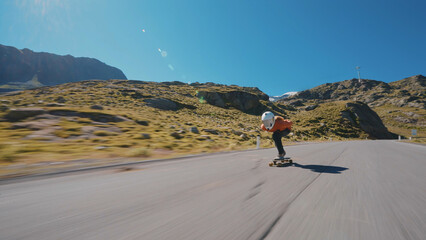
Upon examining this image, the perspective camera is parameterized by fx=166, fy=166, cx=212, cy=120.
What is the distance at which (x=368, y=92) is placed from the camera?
15688 centimetres

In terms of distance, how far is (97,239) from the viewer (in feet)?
3.85

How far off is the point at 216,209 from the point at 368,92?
215110 millimetres

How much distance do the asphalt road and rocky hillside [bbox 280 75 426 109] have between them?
125683 mm

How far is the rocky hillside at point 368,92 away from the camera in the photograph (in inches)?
5064

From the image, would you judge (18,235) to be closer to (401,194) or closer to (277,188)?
(277,188)

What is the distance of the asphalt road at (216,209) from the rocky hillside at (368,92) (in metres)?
126

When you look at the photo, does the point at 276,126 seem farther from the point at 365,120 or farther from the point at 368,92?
the point at 368,92

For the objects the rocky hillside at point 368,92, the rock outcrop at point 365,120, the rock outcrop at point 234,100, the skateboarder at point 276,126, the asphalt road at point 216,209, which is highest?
the rocky hillside at point 368,92

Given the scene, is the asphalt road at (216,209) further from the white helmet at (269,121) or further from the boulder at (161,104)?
the boulder at (161,104)

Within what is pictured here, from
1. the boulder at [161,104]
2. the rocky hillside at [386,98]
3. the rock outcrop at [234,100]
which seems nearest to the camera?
the boulder at [161,104]

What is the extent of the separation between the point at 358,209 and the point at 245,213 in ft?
3.72

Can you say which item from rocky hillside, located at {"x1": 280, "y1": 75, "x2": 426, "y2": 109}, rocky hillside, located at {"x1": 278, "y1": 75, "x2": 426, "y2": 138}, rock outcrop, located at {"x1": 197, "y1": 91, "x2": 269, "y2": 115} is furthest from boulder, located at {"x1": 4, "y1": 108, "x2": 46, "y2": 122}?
rocky hillside, located at {"x1": 280, "y1": 75, "x2": 426, "y2": 109}

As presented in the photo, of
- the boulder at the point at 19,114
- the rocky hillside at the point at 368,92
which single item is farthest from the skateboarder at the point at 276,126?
the rocky hillside at the point at 368,92

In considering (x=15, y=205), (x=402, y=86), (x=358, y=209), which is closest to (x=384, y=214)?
(x=358, y=209)
